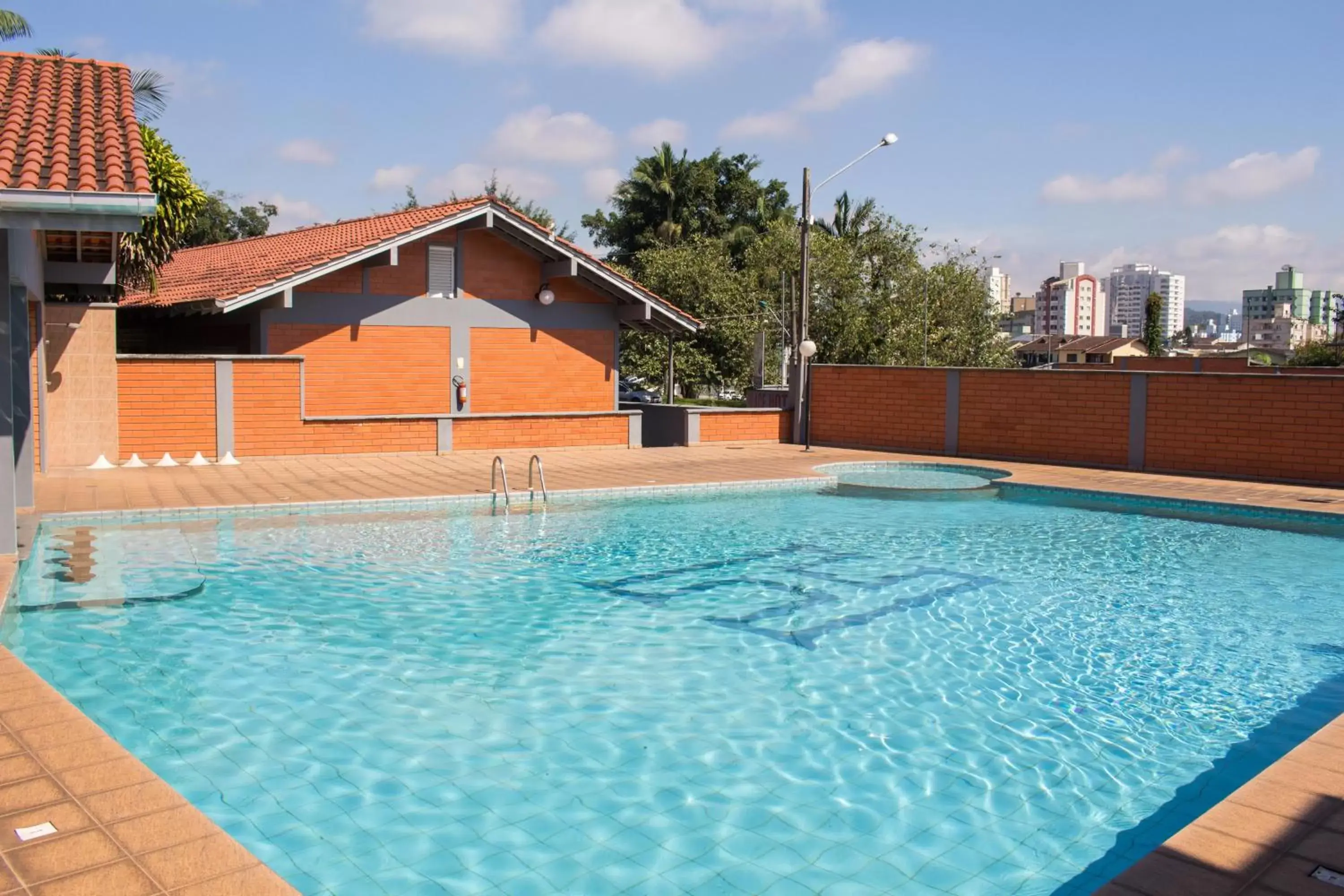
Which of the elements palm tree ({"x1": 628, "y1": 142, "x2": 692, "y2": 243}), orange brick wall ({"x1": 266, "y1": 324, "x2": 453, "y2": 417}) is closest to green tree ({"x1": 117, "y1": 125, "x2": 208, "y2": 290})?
orange brick wall ({"x1": 266, "y1": 324, "x2": 453, "y2": 417})

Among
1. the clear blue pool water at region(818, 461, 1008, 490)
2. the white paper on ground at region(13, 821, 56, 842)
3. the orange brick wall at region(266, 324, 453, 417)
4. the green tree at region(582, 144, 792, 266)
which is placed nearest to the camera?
the white paper on ground at region(13, 821, 56, 842)

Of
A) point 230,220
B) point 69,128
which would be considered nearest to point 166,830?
point 69,128

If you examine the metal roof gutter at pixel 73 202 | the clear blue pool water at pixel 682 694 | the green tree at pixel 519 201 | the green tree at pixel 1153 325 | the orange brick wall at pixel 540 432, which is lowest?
the clear blue pool water at pixel 682 694

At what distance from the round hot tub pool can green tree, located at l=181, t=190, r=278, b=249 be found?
36240 mm

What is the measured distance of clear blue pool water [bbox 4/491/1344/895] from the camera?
16.5 ft

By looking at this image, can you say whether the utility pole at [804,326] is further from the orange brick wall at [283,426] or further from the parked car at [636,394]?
the parked car at [636,394]

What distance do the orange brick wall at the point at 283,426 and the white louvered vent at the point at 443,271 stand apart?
3696 mm

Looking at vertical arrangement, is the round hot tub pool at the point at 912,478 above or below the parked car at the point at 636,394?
below

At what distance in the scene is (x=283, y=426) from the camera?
18297mm

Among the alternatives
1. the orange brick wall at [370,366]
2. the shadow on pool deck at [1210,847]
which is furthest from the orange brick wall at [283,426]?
the shadow on pool deck at [1210,847]

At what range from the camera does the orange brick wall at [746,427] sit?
73.9 feet

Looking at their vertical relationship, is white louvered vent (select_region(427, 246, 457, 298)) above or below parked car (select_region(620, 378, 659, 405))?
above

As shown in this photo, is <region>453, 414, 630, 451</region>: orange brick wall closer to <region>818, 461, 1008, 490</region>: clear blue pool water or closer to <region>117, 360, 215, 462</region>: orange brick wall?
<region>117, 360, 215, 462</region>: orange brick wall

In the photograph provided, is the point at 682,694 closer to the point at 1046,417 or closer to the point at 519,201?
the point at 1046,417
